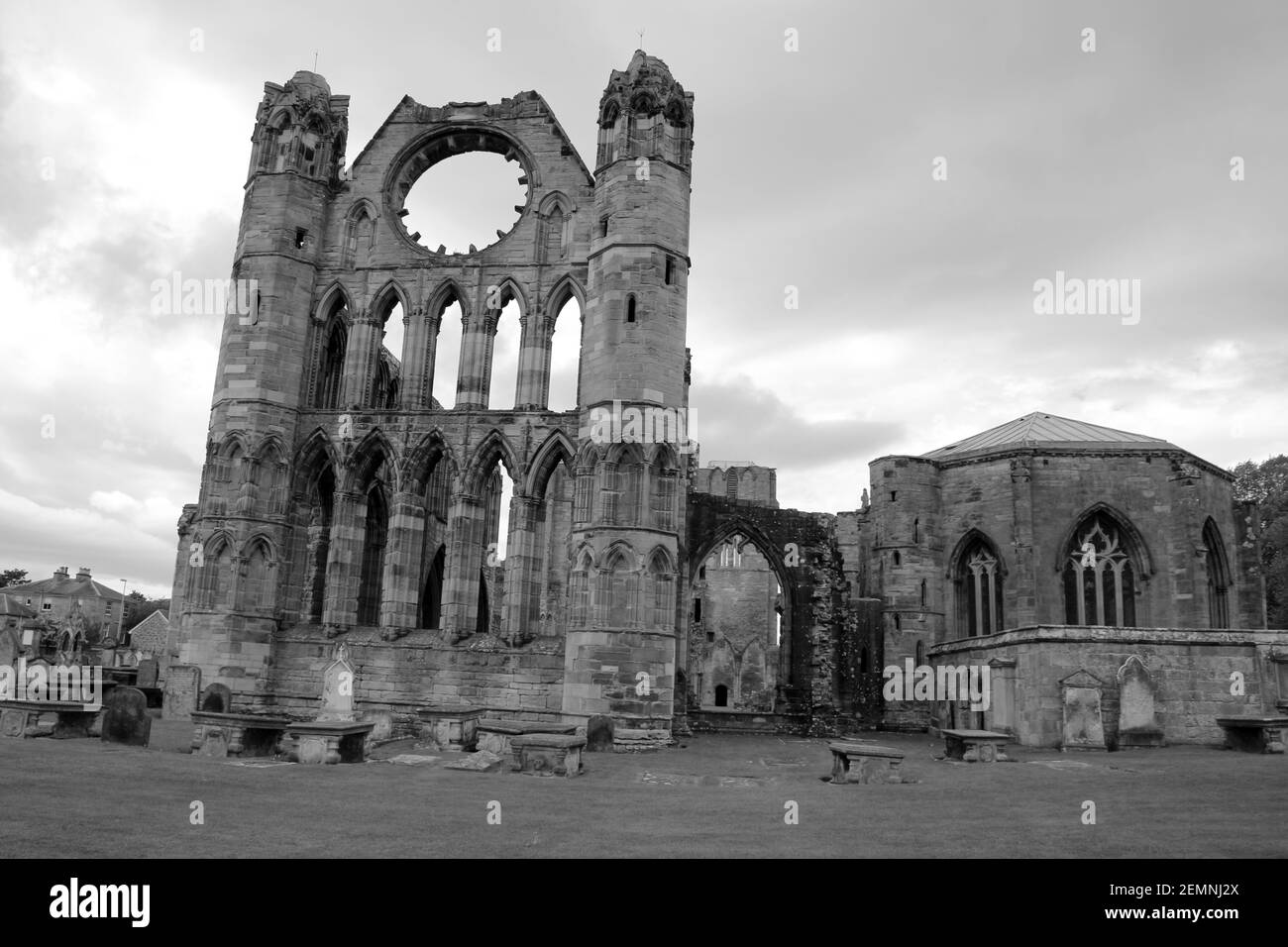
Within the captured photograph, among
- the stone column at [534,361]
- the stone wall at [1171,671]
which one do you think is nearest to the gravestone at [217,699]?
the stone column at [534,361]

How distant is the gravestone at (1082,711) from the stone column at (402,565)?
50.4 feet

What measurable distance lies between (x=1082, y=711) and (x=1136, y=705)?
1183 mm

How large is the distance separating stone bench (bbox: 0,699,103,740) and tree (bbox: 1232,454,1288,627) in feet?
140

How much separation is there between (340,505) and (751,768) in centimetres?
1319

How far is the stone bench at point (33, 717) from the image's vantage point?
15852 millimetres

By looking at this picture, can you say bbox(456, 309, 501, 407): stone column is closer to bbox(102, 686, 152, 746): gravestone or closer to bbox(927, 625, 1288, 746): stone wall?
bbox(102, 686, 152, 746): gravestone

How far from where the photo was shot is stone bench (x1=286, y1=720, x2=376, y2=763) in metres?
14.6

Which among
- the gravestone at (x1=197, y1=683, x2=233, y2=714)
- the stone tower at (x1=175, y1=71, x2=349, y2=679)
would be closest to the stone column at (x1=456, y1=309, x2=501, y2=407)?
the stone tower at (x1=175, y1=71, x2=349, y2=679)

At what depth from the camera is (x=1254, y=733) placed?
1852cm

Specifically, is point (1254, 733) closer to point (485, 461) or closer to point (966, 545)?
point (966, 545)

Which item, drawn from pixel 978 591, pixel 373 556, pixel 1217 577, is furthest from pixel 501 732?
pixel 1217 577

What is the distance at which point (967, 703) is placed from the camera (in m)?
26.7
